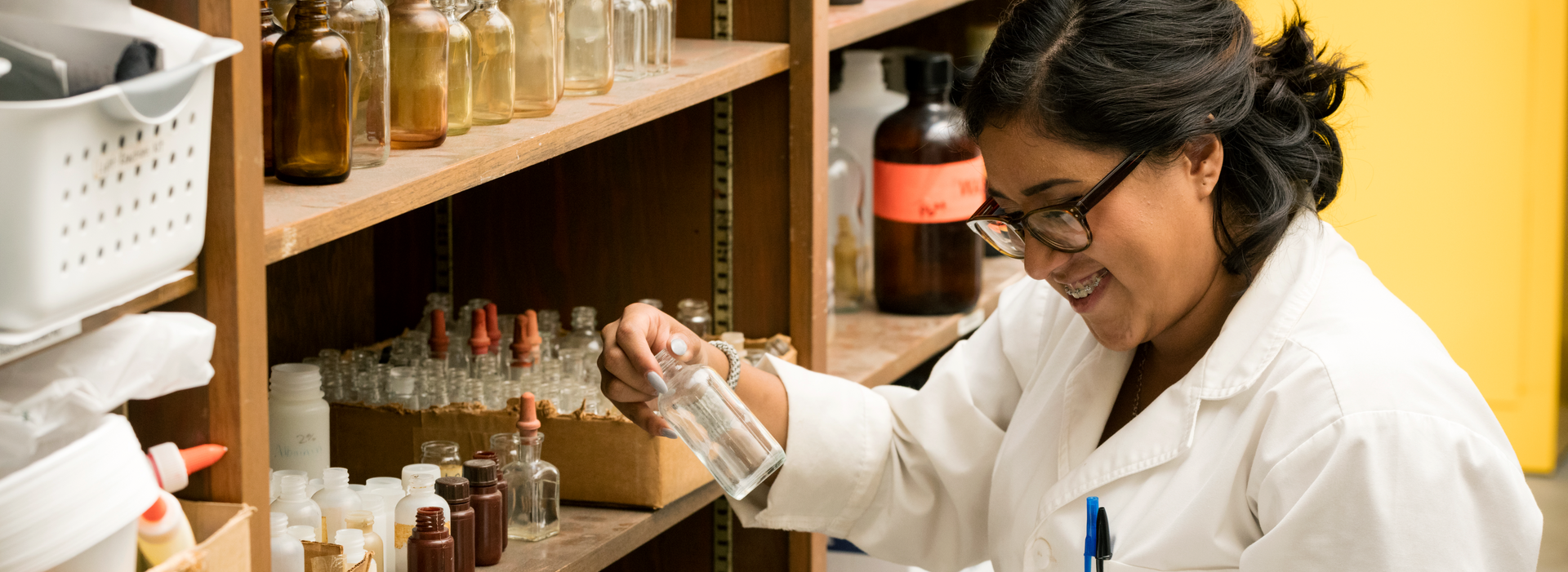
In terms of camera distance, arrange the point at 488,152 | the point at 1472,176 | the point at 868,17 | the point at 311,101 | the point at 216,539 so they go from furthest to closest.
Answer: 1. the point at 1472,176
2. the point at 868,17
3. the point at 488,152
4. the point at 311,101
5. the point at 216,539

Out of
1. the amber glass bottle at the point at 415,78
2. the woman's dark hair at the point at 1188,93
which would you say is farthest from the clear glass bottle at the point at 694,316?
the amber glass bottle at the point at 415,78

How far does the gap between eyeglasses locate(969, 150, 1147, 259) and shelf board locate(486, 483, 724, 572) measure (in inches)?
20.0

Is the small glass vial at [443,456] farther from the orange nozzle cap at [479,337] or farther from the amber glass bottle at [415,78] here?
the amber glass bottle at [415,78]

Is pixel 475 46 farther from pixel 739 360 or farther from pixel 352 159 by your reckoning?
pixel 739 360

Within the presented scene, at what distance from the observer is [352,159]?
1132 millimetres

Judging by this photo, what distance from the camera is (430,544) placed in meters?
1.25

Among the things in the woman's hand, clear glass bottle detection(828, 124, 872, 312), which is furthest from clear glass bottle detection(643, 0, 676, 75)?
clear glass bottle detection(828, 124, 872, 312)

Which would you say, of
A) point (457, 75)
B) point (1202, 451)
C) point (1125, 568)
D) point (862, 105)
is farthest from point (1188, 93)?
point (862, 105)

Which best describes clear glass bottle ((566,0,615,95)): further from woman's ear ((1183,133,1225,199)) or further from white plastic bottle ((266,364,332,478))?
woman's ear ((1183,133,1225,199))

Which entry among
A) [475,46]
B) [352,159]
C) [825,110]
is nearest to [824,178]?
[825,110]

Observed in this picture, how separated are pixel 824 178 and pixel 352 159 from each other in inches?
32.5

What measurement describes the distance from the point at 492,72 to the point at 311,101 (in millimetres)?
267

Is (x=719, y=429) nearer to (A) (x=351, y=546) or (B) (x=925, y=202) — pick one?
(A) (x=351, y=546)

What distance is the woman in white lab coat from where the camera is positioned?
1.20 m
